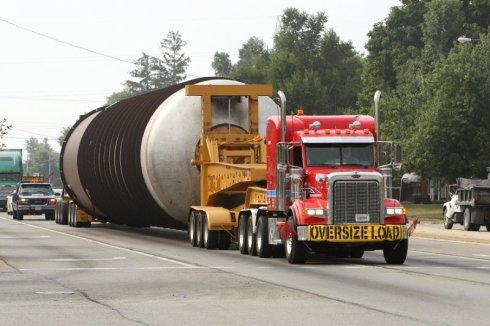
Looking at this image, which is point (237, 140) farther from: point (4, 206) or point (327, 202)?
point (4, 206)

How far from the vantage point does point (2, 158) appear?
83.1 meters

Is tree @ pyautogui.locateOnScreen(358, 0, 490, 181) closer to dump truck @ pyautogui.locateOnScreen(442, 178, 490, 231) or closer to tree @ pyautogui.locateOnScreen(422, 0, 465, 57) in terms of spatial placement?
tree @ pyautogui.locateOnScreen(422, 0, 465, 57)

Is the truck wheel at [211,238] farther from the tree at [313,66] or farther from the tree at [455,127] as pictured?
the tree at [313,66]

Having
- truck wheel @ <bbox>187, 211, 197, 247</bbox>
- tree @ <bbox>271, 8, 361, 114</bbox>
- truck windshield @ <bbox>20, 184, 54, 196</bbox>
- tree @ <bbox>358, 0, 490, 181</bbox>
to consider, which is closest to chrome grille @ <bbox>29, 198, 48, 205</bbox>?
truck windshield @ <bbox>20, 184, 54, 196</bbox>

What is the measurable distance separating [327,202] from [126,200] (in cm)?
1630

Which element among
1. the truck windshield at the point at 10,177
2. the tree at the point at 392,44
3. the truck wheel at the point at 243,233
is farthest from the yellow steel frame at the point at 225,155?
the tree at the point at 392,44

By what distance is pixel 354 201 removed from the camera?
26062 mm

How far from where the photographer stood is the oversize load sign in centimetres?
2583

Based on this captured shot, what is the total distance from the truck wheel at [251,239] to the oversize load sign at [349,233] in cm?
408

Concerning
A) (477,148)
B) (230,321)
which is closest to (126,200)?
(230,321)

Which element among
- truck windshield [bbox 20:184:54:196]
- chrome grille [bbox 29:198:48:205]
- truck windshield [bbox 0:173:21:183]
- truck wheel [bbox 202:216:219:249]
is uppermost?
truck windshield [bbox 0:173:21:183]

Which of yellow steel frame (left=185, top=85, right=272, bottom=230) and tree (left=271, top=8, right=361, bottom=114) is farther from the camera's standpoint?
tree (left=271, top=8, right=361, bottom=114)

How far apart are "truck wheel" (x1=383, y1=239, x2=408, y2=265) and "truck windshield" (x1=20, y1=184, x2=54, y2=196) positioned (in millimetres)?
42700

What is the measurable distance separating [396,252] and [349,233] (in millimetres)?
1555
